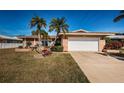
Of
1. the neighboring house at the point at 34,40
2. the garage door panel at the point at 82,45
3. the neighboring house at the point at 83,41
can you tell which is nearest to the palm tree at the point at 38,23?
the neighboring house at the point at 34,40

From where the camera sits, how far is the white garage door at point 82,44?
19188mm

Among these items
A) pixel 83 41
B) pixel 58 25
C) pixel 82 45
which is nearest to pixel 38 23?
pixel 58 25

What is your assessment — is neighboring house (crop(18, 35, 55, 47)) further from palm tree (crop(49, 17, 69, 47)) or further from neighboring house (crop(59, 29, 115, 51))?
neighboring house (crop(59, 29, 115, 51))

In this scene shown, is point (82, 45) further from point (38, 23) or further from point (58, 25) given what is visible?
point (38, 23)

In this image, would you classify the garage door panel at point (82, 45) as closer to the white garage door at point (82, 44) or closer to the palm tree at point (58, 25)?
the white garage door at point (82, 44)
